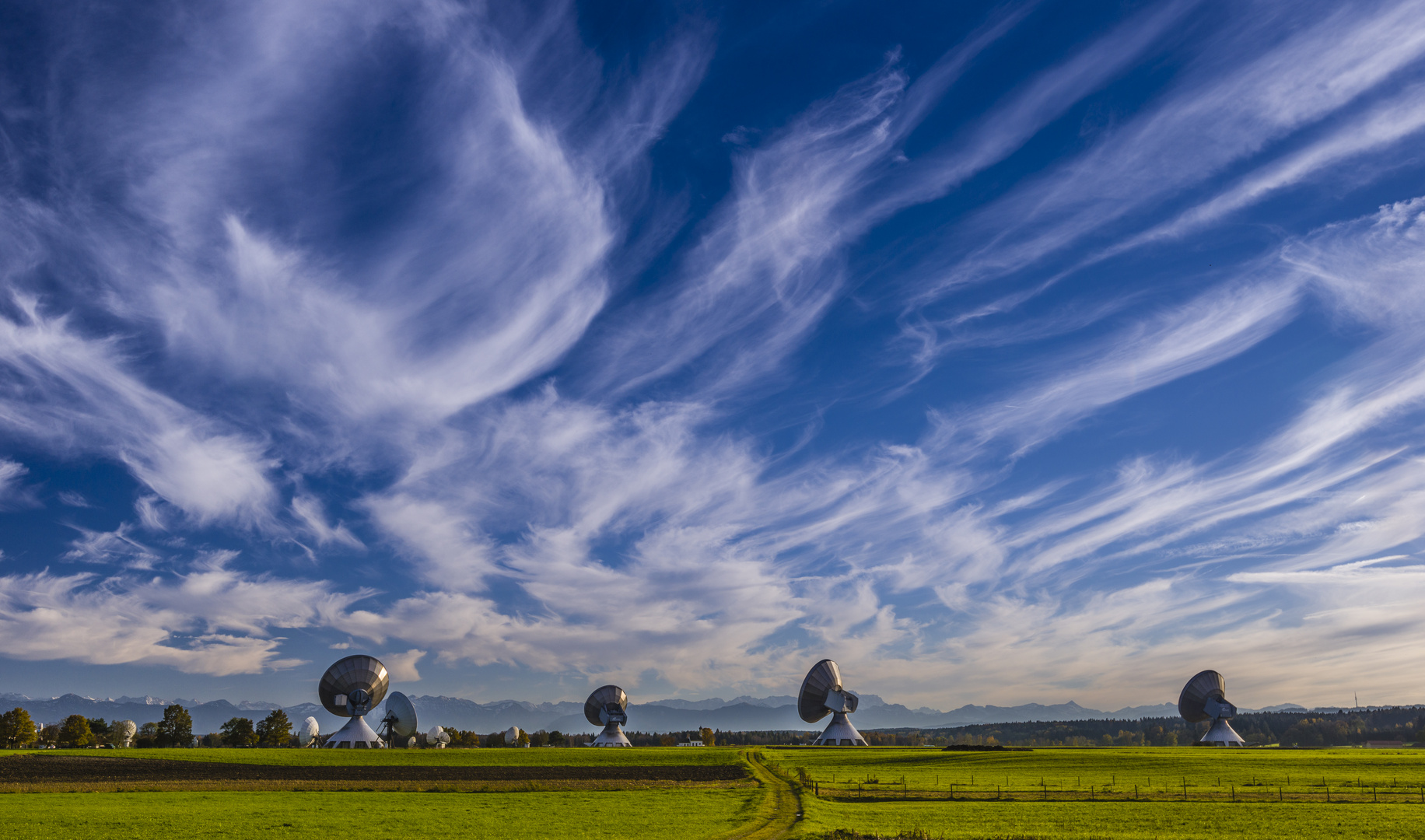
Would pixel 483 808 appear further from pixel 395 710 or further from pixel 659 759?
pixel 395 710

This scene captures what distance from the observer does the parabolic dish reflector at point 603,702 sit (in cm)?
14888

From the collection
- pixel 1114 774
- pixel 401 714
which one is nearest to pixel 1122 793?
pixel 1114 774

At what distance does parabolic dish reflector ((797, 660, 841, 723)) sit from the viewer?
449 ft

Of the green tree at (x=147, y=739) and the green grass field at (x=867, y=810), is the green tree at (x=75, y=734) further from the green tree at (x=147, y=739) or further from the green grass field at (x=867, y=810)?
the green grass field at (x=867, y=810)

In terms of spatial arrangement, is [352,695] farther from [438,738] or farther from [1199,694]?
[1199,694]

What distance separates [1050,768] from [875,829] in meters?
52.4

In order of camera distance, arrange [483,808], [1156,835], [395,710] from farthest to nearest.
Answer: [395,710], [483,808], [1156,835]

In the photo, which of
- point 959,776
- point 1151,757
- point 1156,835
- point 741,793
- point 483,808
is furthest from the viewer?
point 1151,757

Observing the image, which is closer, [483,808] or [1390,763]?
[483,808]

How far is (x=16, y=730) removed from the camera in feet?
449

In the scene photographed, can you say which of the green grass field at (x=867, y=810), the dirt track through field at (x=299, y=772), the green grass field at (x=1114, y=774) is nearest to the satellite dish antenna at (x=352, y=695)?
the dirt track through field at (x=299, y=772)

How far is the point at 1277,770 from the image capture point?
251 ft

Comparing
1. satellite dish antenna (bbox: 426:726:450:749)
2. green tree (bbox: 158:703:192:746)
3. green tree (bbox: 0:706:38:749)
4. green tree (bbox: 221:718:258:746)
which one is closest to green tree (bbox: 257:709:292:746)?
green tree (bbox: 221:718:258:746)

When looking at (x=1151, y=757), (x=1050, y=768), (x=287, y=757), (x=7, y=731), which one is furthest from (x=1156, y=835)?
(x=7, y=731)
